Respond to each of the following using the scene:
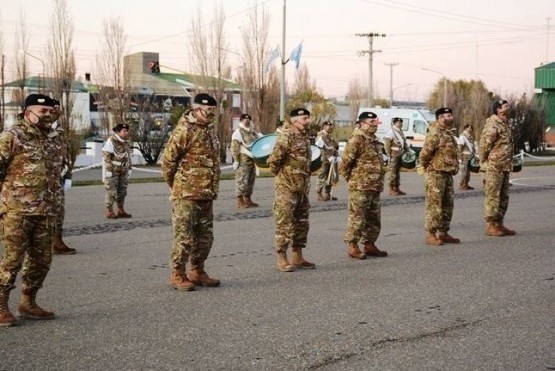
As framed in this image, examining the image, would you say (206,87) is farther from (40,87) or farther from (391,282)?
(391,282)

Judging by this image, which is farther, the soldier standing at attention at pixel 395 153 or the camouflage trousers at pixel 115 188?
the soldier standing at attention at pixel 395 153

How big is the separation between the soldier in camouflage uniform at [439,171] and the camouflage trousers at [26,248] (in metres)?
6.14

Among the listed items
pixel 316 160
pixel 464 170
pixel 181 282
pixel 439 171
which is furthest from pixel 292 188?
pixel 464 170

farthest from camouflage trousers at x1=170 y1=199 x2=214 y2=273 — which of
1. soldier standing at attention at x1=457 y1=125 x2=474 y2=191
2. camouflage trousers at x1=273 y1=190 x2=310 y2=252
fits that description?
soldier standing at attention at x1=457 y1=125 x2=474 y2=191

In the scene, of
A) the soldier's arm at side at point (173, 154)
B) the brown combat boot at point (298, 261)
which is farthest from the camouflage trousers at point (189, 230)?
the brown combat boot at point (298, 261)

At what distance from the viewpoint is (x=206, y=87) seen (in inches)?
1699

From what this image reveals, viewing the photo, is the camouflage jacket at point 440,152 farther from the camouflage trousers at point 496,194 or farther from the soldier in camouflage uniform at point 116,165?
the soldier in camouflage uniform at point 116,165

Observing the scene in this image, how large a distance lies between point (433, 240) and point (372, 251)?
4.88ft

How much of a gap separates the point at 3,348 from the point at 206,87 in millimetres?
37376

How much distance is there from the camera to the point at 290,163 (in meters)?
9.84

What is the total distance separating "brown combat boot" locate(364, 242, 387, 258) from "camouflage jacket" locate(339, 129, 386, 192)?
75cm

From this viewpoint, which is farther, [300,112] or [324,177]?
[324,177]

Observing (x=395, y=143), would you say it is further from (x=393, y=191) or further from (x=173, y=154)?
(x=173, y=154)

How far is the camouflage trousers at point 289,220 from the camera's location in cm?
974
